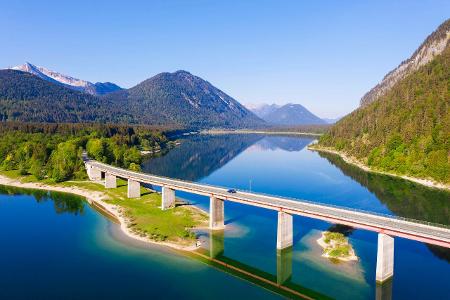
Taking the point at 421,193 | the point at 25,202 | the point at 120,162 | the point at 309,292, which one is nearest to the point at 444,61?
the point at 421,193

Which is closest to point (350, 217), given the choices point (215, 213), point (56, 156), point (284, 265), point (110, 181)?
point (284, 265)

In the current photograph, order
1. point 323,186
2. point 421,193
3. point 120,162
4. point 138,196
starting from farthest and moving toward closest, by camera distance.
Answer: point 120,162 → point 323,186 → point 421,193 → point 138,196

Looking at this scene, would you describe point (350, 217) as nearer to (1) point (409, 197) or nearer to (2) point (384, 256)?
(2) point (384, 256)

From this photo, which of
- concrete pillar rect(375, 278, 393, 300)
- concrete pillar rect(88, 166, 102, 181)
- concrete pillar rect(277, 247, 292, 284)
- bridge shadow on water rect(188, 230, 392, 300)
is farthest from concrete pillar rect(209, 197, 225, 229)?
concrete pillar rect(88, 166, 102, 181)

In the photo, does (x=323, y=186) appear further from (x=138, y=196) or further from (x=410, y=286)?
(x=410, y=286)

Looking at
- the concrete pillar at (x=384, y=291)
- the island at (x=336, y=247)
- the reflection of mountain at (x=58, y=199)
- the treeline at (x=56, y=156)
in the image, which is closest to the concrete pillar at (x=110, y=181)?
the reflection of mountain at (x=58, y=199)
